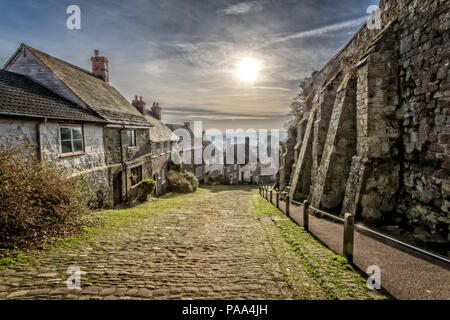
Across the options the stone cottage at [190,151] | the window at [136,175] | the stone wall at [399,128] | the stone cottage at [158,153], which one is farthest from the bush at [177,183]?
the stone wall at [399,128]

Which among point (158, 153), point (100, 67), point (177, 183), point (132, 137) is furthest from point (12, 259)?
point (177, 183)

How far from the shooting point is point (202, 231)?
6.79 metres

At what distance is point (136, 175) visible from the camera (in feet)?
51.4

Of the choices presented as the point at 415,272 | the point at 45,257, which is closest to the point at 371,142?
the point at 415,272

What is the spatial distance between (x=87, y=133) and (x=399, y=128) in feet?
42.2

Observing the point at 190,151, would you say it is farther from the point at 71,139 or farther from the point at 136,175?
the point at 71,139

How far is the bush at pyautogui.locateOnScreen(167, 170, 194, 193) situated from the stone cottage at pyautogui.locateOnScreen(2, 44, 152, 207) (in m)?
6.50

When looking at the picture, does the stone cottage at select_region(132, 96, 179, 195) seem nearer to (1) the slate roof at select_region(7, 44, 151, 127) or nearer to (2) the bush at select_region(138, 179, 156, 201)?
(2) the bush at select_region(138, 179, 156, 201)

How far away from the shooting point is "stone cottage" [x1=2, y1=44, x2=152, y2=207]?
8453 millimetres

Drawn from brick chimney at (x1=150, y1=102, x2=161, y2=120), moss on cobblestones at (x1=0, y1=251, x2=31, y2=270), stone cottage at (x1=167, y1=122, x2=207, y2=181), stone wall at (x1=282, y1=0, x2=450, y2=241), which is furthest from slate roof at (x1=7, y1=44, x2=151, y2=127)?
stone cottage at (x1=167, y1=122, x2=207, y2=181)

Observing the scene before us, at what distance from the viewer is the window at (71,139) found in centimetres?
894

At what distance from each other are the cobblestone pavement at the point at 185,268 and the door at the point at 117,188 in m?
6.98
